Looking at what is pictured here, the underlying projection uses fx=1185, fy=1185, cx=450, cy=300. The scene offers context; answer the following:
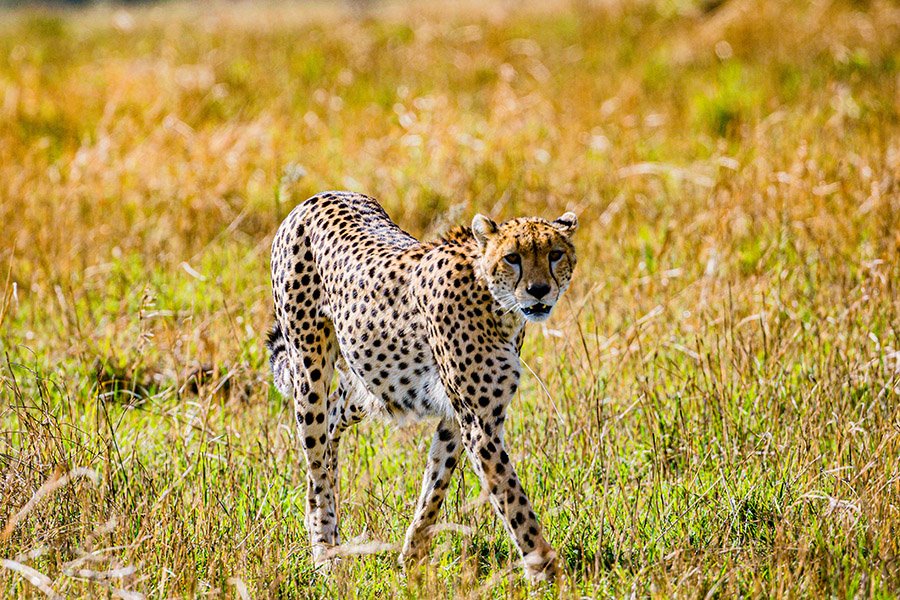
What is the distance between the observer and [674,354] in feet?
17.4

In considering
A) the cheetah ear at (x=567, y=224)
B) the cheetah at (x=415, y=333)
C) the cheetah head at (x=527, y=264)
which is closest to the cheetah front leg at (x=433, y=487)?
the cheetah at (x=415, y=333)

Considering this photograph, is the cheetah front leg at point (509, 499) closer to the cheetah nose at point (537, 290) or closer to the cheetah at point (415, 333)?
the cheetah at point (415, 333)

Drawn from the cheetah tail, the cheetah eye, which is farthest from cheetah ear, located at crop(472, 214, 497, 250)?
the cheetah tail

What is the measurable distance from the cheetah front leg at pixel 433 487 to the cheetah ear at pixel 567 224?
0.75 m

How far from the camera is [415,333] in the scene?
375 centimetres

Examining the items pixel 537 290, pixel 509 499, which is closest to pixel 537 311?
pixel 537 290

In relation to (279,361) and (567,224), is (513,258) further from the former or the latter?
(279,361)

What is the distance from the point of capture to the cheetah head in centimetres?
330

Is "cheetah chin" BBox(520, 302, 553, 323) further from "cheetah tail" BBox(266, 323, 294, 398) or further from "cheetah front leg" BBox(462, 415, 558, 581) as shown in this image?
"cheetah tail" BBox(266, 323, 294, 398)

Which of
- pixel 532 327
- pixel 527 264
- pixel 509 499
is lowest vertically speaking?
pixel 532 327

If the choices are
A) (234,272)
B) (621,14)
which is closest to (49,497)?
(234,272)

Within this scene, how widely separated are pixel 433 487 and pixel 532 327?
79.3 inches

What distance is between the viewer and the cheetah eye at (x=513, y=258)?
335cm

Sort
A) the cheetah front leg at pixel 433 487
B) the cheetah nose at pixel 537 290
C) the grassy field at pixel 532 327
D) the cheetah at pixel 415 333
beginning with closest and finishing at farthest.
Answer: the cheetah nose at pixel 537 290 → the cheetah at pixel 415 333 → the grassy field at pixel 532 327 → the cheetah front leg at pixel 433 487
